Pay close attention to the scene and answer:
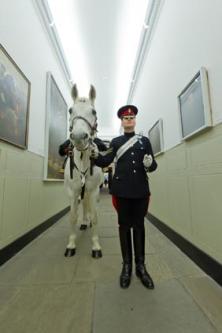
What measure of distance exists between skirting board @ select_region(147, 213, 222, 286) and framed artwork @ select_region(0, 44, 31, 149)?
6.62 feet

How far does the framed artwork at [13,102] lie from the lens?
1.73 metres

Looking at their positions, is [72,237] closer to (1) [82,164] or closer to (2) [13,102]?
(1) [82,164]

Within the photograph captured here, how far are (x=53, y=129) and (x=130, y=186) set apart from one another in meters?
2.43

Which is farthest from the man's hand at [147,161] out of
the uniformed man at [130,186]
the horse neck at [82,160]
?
the horse neck at [82,160]

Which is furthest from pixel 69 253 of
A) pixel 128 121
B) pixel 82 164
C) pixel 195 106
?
pixel 195 106

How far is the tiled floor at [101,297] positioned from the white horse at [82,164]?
0.32m

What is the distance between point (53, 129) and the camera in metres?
3.34

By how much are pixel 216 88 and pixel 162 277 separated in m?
1.51

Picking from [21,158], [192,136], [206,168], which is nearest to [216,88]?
[192,136]

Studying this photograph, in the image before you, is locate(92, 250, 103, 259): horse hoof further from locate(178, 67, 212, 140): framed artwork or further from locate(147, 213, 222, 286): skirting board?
locate(178, 67, 212, 140): framed artwork

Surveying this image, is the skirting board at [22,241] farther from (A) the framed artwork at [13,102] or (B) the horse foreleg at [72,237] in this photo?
(A) the framed artwork at [13,102]

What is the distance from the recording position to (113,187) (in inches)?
56.7

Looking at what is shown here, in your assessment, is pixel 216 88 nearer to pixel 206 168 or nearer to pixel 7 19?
pixel 206 168

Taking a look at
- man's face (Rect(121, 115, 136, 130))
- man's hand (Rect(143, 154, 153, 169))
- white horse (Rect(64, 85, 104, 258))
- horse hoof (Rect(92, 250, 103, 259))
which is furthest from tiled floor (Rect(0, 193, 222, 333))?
man's face (Rect(121, 115, 136, 130))
